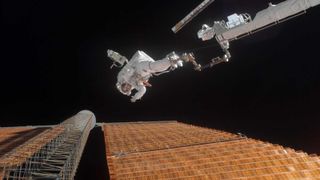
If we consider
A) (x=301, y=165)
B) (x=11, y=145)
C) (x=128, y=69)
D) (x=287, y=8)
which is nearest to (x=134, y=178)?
(x=128, y=69)

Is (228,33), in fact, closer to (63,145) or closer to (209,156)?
(209,156)

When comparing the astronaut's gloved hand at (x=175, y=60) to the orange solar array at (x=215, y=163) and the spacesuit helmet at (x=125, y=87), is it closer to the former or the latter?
the spacesuit helmet at (x=125, y=87)

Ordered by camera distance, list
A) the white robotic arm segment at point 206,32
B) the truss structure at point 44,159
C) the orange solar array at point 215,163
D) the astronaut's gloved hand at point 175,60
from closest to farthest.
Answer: the white robotic arm segment at point 206,32, the astronaut's gloved hand at point 175,60, the truss structure at point 44,159, the orange solar array at point 215,163

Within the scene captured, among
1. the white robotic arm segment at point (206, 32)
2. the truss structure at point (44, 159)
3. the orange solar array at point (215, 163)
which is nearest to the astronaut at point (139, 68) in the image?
the white robotic arm segment at point (206, 32)

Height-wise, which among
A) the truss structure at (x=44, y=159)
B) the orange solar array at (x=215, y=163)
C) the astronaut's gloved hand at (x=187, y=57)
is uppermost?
the astronaut's gloved hand at (x=187, y=57)

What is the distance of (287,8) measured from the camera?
9.45 meters

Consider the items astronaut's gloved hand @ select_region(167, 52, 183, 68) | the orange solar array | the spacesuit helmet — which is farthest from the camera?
the spacesuit helmet

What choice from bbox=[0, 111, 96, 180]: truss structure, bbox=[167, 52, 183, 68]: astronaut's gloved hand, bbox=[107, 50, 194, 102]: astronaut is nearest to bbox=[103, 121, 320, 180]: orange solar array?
bbox=[0, 111, 96, 180]: truss structure

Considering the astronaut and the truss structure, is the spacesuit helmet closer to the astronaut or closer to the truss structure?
the astronaut

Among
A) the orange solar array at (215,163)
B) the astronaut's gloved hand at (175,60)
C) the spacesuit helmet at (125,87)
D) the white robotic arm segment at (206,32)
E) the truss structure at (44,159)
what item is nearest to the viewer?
the white robotic arm segment at (206,32)

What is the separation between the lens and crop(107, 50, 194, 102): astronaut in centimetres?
1492

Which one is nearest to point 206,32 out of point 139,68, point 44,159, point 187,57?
point 187,57

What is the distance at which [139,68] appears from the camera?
1658 centimetres

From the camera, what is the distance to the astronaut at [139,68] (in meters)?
14.9
